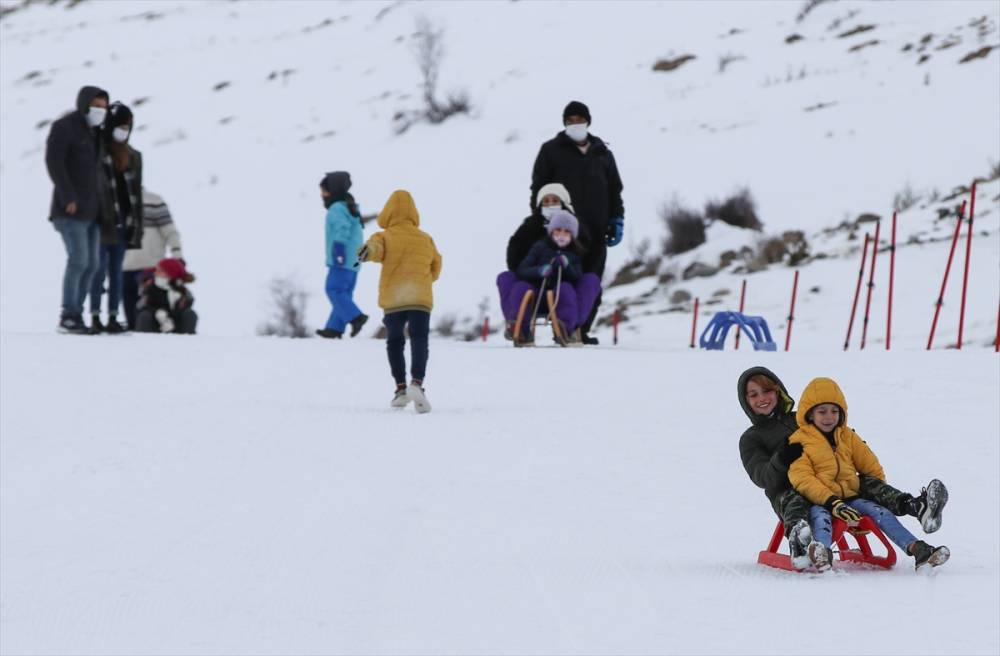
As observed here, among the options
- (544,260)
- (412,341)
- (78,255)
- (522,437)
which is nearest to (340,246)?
(544,260)

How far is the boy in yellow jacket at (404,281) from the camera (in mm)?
9977

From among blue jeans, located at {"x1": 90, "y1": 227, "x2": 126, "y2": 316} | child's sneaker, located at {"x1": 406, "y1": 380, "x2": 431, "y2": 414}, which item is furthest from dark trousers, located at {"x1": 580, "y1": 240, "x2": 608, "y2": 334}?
child's sneaker, located at {"x1": 406, "y1": 380, "x2": 431, "y2": 414}

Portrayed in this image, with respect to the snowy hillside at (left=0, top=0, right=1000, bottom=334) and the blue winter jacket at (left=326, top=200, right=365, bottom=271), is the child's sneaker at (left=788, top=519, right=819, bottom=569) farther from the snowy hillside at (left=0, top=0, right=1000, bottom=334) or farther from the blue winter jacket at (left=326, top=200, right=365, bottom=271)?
the snowy hillside at (left=0, top=0, right=1000, bottom=334)

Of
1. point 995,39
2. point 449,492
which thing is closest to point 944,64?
point 995,39

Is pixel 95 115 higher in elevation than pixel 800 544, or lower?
higher

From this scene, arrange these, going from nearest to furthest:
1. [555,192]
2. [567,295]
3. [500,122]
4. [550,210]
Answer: [555,192] < [550,210] < [567,295] < [500,122]

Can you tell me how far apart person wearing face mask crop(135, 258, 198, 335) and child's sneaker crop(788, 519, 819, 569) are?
10270mm

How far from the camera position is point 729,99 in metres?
31.6

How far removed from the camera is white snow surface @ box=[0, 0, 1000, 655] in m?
5.05

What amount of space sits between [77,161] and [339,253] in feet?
11.8

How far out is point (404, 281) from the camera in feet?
32.9

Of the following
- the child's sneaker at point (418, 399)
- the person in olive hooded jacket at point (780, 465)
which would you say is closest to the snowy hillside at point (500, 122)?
the child's sneaker at point (418, 399)

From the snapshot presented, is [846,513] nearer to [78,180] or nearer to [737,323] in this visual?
[78,180]

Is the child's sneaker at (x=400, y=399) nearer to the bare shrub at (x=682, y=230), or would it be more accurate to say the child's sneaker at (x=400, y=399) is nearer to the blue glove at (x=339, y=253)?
the blue glove at (x=339, y=253)
